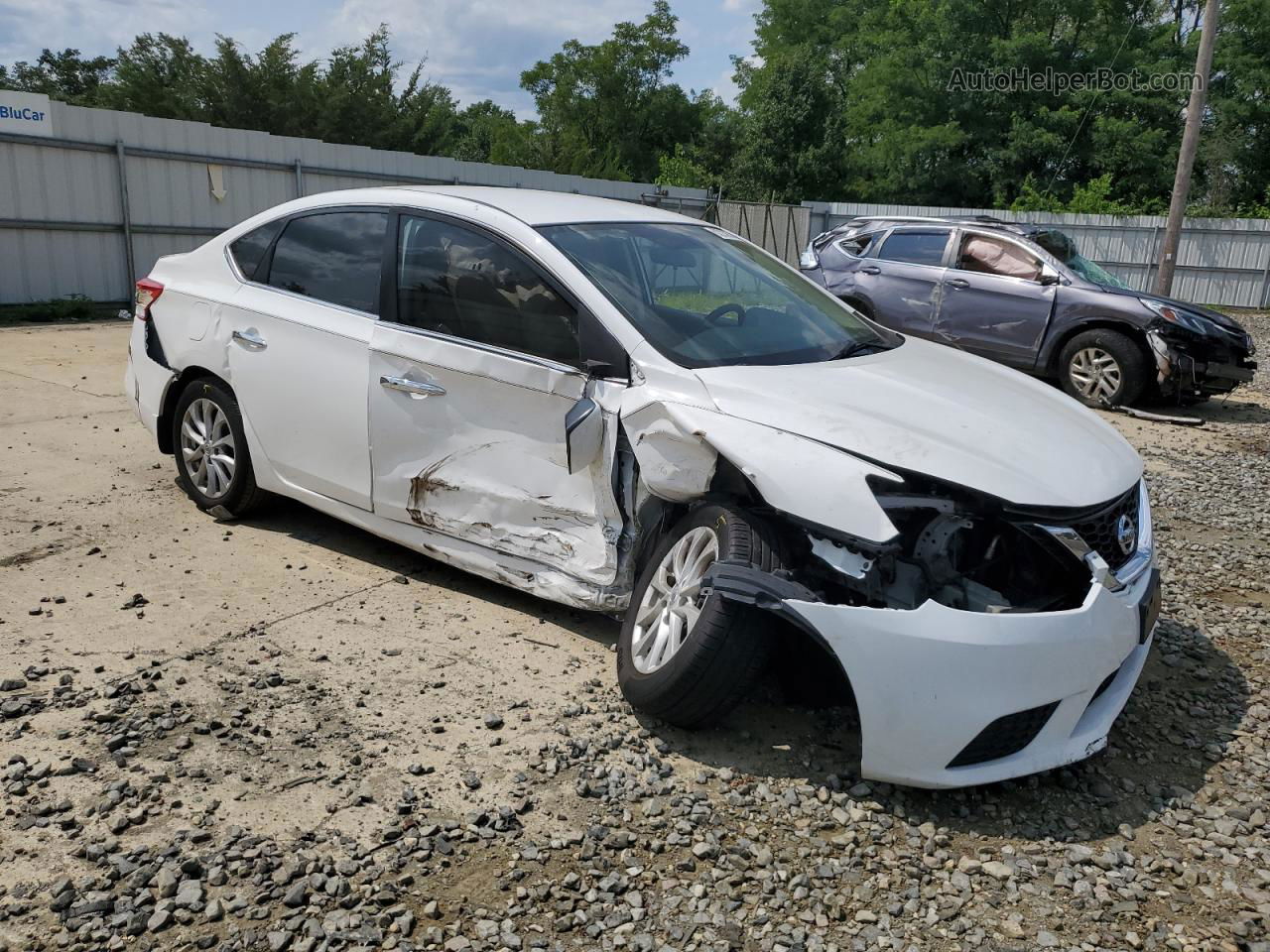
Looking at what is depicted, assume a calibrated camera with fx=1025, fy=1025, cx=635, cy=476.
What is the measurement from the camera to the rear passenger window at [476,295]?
12.8ft

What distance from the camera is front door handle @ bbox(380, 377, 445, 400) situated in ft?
13.6

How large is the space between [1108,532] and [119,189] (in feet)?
47.6

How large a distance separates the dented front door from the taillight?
69.0 inches

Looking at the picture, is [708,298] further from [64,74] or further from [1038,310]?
[64,74]

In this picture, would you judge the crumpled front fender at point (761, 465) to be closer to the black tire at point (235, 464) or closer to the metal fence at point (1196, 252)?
the black tire at point (235, 464)

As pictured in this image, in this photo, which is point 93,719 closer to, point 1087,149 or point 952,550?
point 952,550

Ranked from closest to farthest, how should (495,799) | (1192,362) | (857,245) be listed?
1. (495,799)
2. (1192,362)
3. (857,245)

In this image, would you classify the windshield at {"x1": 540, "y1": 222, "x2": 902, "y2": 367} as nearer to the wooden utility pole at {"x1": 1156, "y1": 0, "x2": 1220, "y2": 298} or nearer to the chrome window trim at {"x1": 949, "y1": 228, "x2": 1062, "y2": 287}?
the chrome window trim at {"x1": 949, "y1": 228, "x2": 1062, "y2": 287}

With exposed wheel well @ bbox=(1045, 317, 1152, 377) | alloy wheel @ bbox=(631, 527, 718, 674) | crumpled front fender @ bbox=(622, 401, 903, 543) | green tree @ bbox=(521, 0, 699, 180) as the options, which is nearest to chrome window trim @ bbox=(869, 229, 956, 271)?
exposed wheel well @ bbox=(1045, 317, 1152, 377)

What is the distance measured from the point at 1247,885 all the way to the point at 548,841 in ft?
6.28

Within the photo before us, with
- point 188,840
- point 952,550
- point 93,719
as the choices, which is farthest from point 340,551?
point 952,550

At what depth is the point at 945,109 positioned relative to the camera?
36.5m

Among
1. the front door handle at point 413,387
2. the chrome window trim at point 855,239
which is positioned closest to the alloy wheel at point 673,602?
the front door handle at point 413,387

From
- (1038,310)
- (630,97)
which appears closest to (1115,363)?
(1038,310)
